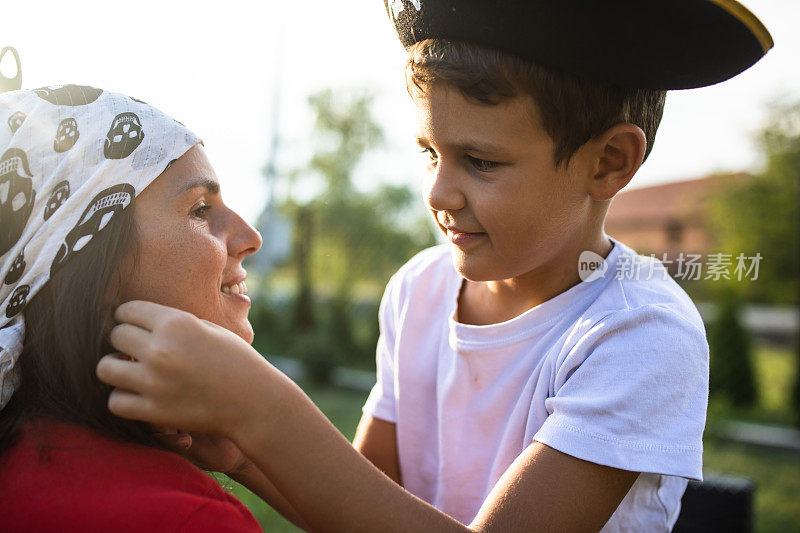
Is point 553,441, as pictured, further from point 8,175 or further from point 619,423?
point 8,175

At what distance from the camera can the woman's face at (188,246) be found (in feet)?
5.83

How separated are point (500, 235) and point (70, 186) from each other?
44.8 inches

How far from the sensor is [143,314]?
1.55 m

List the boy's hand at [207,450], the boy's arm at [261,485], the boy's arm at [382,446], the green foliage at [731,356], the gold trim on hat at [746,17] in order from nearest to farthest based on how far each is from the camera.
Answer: the gold trim on hat at [746,17] < the boy's hand at [207,450] < the boy's arm at [261,485] < the boy's arm at [382,446] < the green foliage at [731,356]

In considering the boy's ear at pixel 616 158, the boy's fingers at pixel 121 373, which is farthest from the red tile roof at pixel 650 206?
the boy's fingers at pixel 121 373

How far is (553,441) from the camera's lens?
5.69 ft

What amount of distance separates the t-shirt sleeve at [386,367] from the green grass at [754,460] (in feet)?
2.00

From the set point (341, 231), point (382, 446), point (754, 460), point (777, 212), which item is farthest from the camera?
point (341, 231)

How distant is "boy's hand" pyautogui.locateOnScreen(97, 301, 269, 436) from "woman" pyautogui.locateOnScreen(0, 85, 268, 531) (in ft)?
0.58

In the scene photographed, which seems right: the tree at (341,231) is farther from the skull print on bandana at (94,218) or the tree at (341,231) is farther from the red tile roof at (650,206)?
the red tile roof at (650,206)

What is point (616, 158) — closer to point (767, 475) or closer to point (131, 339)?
point (131, 339)

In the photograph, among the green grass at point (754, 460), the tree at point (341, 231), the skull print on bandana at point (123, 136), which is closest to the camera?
the skull print on bandana at point (123, 136)

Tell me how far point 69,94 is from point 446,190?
3.43ft

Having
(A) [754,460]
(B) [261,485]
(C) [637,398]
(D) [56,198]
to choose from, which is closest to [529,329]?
(C) [637,398]
